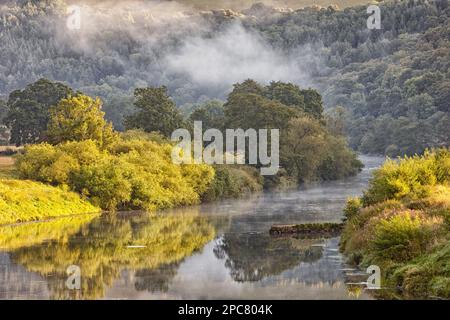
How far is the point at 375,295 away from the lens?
2203 cm

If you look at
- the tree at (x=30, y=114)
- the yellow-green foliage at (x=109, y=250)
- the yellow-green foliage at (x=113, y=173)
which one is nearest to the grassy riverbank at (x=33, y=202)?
the yellow-green foliage at (x=113, y=173)

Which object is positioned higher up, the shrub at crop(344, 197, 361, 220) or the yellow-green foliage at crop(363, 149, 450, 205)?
the yellow-green foliage at crop(363, 149, 450, 205)

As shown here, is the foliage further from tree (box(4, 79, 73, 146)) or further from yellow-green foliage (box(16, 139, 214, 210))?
yellow-green foliage (box(16, 139, 214, 210))

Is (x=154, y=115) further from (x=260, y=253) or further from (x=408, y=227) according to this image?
(x=408, y=227)

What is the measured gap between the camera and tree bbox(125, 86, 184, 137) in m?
72.6

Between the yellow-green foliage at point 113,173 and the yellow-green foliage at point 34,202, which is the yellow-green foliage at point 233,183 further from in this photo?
the yellow-green foliage at point 34,202

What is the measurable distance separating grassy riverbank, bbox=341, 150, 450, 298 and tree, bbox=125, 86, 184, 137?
38448 mm

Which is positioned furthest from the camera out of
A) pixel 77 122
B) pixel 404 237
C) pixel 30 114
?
Answer: pixel 30 114

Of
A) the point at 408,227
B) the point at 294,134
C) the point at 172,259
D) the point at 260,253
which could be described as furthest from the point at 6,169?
the point at 408,227

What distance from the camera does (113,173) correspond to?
5338 centimetres

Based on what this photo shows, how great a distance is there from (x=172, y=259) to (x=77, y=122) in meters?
30.0

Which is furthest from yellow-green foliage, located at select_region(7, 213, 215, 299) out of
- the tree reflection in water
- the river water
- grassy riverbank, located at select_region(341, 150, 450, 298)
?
grassy riverbank, located at select_region(341, 150, 450, 298)

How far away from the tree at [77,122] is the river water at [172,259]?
10362 mm
